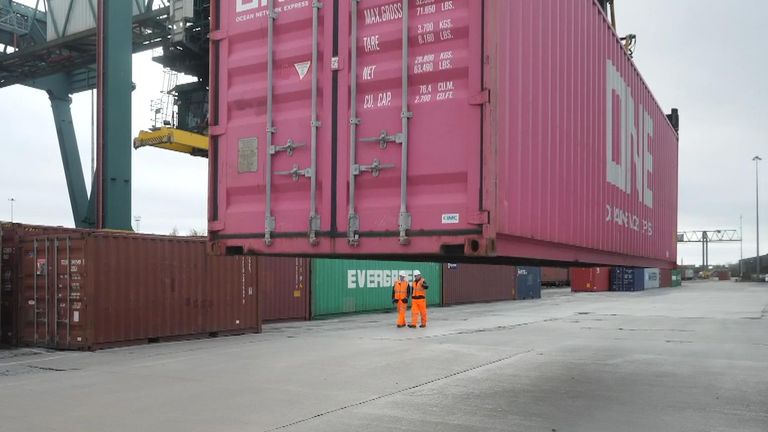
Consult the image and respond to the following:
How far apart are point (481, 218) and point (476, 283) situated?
94.5 ft

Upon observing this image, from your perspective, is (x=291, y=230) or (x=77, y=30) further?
(x=77, y=30)

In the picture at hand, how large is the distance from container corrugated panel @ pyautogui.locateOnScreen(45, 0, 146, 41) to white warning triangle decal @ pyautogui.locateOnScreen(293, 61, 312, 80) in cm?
2258

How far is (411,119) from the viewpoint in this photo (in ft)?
18.8

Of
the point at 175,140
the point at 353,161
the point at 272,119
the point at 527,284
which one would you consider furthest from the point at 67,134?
the point at 353,161

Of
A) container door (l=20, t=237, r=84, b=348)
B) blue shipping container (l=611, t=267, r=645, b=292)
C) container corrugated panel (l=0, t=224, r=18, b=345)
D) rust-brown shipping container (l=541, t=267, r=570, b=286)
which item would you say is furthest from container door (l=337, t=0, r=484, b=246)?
rust-brown shipping container (l=541, t=267, r=570, b=286)

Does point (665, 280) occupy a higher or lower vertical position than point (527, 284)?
lower

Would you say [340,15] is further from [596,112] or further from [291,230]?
[596,112]

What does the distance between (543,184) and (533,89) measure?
0.90 metres

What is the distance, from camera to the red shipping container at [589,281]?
47281 millimetres

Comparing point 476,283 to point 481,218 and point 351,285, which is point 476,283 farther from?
point 481,218

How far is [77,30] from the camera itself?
88.0 ft

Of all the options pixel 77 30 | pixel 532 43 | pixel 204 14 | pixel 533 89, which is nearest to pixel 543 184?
pixel 533 89

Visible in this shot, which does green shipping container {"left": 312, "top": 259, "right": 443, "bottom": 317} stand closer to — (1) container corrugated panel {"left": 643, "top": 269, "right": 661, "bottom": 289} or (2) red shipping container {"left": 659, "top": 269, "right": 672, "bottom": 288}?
(1) container corrugated panel {"left": 643, "top": 269, "right": 661, "bottom": 289}

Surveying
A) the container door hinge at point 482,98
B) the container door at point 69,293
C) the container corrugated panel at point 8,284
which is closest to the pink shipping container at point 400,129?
the container door hinge at point 482,98
